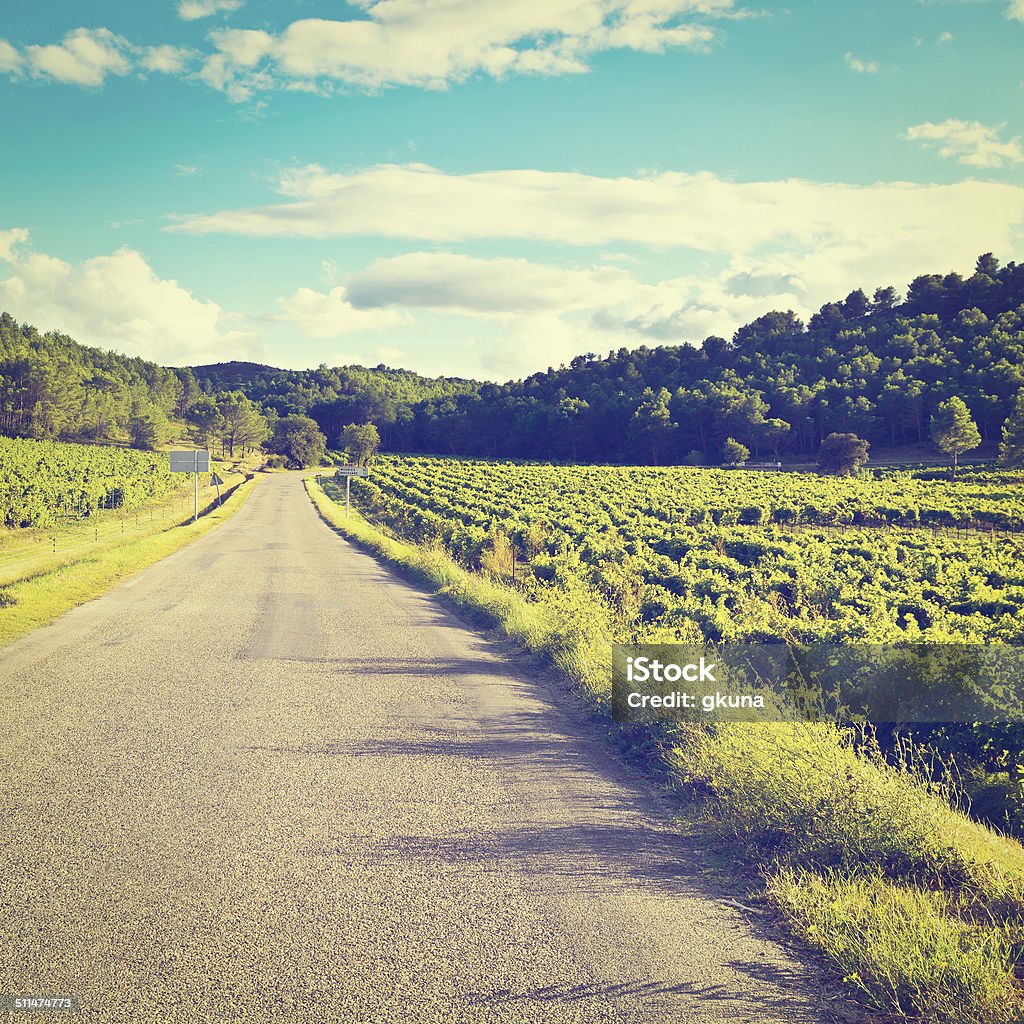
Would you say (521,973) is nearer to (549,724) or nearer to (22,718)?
(549,724)

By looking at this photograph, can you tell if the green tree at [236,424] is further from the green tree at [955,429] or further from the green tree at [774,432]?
the green tree at [955,429]

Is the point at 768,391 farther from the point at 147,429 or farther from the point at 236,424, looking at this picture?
the point at 147,429

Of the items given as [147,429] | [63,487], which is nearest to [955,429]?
[63,487]

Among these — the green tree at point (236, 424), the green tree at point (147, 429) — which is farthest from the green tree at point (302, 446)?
the green tree at point (147, 429)

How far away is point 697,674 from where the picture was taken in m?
8.66

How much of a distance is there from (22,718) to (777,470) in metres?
85.3

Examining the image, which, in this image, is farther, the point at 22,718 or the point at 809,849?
the point at 22,718

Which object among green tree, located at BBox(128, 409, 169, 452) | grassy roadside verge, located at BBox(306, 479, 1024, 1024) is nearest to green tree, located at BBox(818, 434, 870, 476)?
grassy roadside verge, located at BBox(306, 479, 1024, 1024)

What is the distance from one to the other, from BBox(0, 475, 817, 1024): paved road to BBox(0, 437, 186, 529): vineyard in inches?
1160

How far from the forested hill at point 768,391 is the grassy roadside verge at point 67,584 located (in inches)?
3385

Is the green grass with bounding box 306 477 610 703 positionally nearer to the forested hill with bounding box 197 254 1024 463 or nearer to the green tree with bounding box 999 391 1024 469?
the green tree with bounding box 999 391 1024 469

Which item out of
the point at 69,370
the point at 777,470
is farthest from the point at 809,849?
the point at 69,370

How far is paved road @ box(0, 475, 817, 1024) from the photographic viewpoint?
12.7ft

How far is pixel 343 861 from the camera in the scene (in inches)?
205
